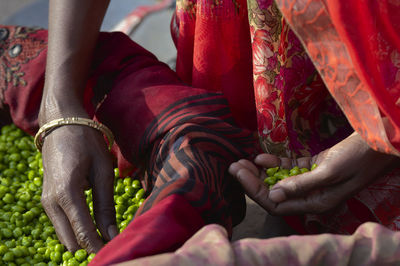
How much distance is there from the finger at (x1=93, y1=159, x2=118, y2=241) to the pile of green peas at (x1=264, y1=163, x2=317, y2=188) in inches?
19.7

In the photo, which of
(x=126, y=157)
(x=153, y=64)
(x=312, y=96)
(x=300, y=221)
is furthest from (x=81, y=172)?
(x=312, y=96)

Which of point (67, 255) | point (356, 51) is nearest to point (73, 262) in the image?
point (67, 255)

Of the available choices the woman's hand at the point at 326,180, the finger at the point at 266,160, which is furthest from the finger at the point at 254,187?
the finger at the point at 266,160

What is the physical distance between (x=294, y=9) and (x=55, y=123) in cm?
84

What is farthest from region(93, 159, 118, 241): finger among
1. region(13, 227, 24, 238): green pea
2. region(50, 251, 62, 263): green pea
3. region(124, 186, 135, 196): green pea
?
region(13, 227, 24, 238): green pea

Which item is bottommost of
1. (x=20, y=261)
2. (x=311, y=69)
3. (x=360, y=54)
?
(x=20, y=261)

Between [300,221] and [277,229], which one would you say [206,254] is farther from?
[277,229]

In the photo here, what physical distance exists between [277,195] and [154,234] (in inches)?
19.9

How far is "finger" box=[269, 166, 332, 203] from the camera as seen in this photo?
1.42 meters

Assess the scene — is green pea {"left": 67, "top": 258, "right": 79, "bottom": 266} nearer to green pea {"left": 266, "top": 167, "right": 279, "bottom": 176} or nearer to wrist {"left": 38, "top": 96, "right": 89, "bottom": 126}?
wrist {"left": 38, "top": 96, "right": 89, "bottom": 126}

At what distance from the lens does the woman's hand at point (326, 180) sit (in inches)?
55.7

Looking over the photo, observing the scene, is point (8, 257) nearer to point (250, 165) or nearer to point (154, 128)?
point (154, 128)

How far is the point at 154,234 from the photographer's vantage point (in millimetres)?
1079

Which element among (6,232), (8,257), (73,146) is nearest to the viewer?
(73,146)
